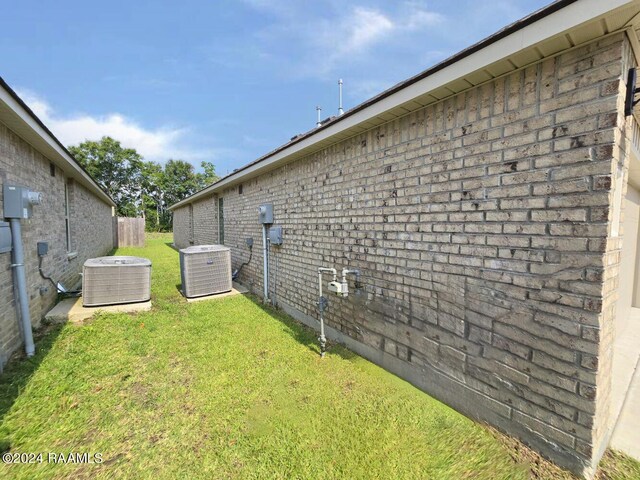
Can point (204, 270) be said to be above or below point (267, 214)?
below

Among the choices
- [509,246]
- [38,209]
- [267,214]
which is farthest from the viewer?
[267,214]

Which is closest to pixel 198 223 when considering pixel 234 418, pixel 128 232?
pixel 128 232

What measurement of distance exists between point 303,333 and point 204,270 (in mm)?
3110

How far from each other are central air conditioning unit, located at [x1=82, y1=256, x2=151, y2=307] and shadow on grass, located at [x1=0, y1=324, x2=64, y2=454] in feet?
3.33

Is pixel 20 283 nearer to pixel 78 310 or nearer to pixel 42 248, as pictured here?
pixel 42 248

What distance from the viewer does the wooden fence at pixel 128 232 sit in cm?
1842

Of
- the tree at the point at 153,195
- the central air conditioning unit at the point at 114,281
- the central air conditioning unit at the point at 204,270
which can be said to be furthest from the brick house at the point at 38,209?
the tree at the point at 153,195

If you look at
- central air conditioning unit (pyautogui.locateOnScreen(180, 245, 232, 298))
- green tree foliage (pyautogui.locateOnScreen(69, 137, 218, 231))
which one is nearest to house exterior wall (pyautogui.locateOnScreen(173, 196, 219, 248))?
central air conditioning unit (pyautogui.locateOnScreen(180, 245, 232, 298))

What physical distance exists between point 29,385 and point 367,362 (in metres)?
3.68

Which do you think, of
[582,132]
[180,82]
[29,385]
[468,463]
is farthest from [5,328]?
[180,82]

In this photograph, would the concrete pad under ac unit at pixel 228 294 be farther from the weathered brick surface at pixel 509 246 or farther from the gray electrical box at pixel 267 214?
the weathered brick surface at pixel 509 246

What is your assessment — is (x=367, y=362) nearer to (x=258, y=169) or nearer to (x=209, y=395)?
(x=209, y=395)

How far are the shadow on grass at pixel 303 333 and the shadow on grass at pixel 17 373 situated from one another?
2982mm

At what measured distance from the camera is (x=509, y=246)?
2186 millimetres
